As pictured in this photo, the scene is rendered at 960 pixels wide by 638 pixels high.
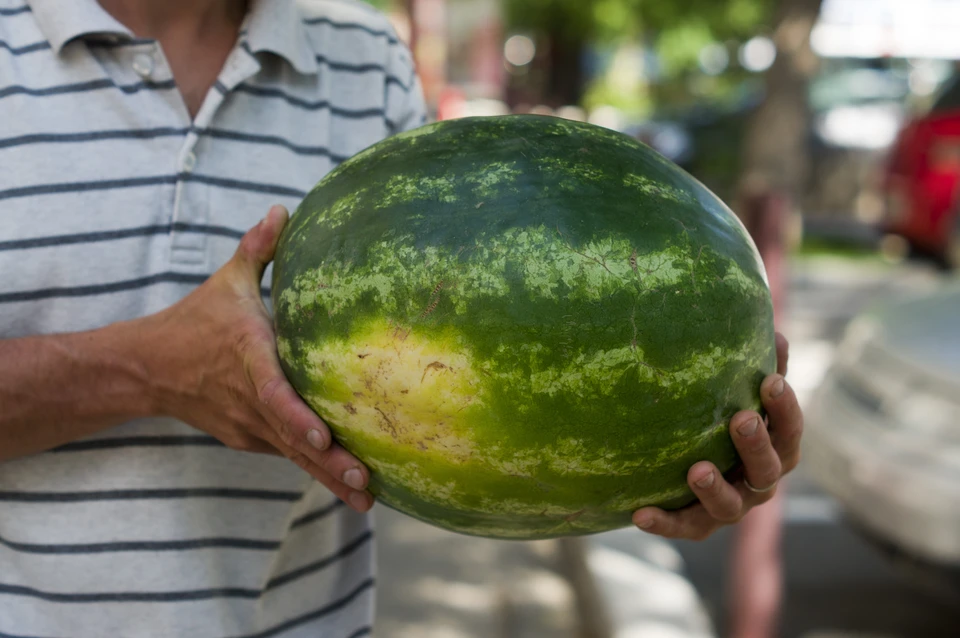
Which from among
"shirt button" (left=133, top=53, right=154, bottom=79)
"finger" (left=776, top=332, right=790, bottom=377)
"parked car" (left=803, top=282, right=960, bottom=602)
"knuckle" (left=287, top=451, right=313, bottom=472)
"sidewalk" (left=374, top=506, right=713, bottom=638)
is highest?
"shirt button" (left=133, top=53, right=154, bottom=79)

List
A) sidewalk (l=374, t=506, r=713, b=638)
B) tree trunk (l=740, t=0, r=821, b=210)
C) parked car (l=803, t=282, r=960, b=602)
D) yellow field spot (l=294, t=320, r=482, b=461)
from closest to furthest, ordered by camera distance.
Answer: yellow field spot (l=294, t=320, r=482, b=461) → sidewalk (l=374, t=506, r=713, b=638) → parked car (l=803, t=282, r=960, b=602) → tree trunk (l=740, t=0, r=821, b=210)

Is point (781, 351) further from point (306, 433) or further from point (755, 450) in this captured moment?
point (306, 433)

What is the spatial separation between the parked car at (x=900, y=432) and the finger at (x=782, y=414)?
6.70ft

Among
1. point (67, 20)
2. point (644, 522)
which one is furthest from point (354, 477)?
point (67, 20)

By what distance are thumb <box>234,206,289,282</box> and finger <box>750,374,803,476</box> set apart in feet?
2.59

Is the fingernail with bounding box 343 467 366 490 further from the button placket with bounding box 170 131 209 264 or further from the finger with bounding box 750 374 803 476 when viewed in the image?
the finger with bounding box 750 374 803 476

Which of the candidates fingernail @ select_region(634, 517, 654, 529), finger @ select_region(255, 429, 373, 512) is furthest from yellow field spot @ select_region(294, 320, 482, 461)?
fingernail @ select_region(634, 517, 654, 529)

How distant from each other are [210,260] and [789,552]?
12.8ft

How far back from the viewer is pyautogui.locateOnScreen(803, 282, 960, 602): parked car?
337 cm

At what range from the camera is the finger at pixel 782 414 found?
1469mm

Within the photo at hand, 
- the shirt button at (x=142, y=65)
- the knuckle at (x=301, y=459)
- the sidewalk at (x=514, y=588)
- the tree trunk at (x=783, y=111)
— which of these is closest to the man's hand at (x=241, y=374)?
the knuckle at (x=301, y=459)

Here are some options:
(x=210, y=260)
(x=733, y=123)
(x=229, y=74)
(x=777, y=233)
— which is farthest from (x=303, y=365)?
(x=733, y=123)

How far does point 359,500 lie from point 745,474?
609 millimetres

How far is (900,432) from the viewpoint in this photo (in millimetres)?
3621
